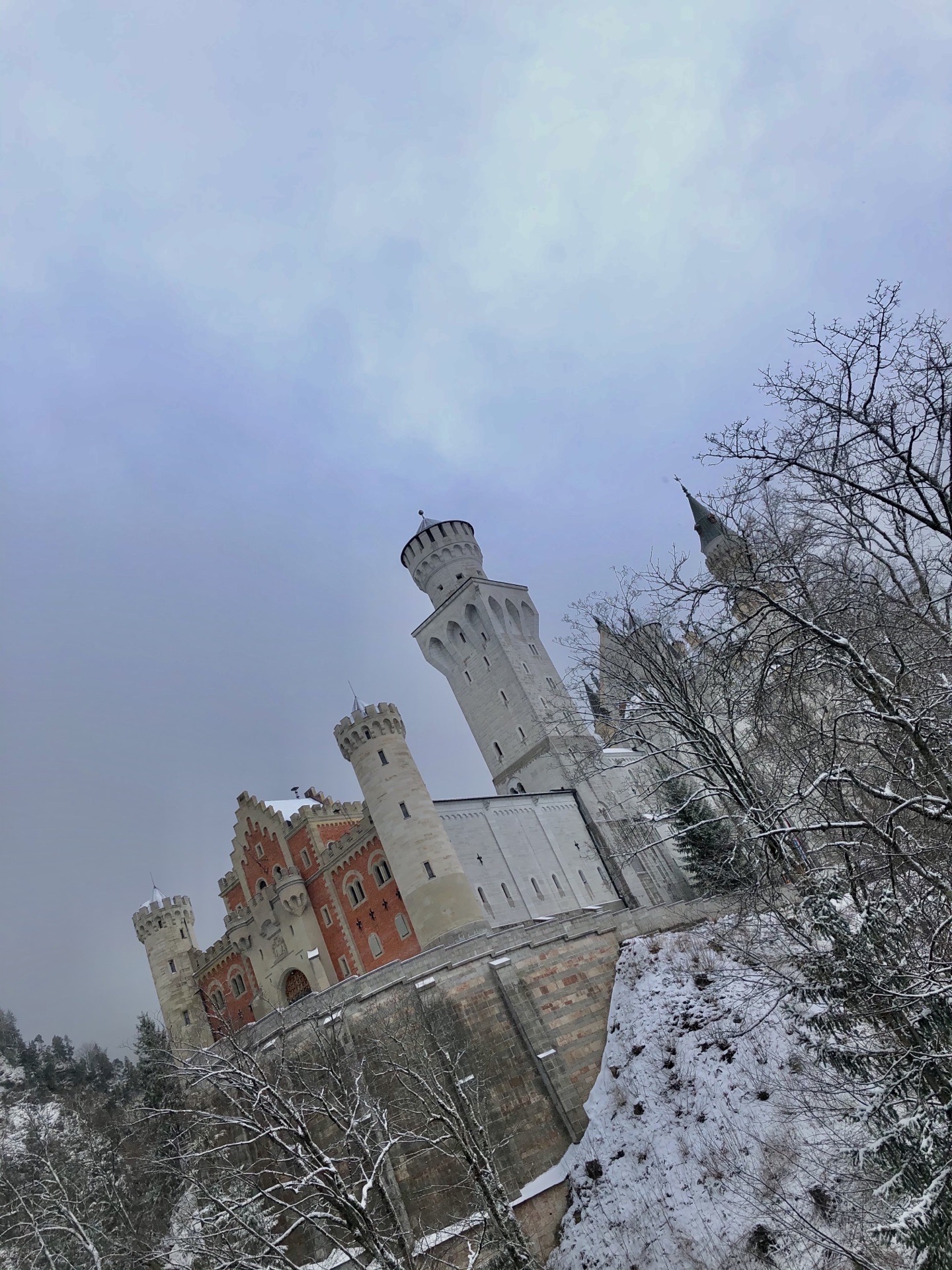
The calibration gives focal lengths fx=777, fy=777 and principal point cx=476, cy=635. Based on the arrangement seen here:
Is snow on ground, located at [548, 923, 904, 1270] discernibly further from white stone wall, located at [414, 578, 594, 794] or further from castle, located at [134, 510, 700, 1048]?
white stone wall, located at [414, 578, 594, 794]

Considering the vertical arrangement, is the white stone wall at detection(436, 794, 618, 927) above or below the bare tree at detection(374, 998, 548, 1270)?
above

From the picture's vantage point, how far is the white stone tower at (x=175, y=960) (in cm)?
4041

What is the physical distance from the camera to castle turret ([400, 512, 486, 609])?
52406 mm

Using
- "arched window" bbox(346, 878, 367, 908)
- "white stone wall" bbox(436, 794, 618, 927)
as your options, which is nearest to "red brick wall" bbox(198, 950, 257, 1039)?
"arched window" bbox(346, 878, 367, 908)

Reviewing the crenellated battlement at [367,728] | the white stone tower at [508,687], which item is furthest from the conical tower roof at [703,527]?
the crenellated battlement at [367,728]

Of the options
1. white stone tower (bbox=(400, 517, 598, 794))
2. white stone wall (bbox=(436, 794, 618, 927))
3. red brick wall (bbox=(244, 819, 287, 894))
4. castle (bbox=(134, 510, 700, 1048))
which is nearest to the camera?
castle (bbox=(134, 510, 700, 1048))

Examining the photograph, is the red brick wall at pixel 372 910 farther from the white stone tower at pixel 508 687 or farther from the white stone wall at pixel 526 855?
the white stone tower at pixel 508 687

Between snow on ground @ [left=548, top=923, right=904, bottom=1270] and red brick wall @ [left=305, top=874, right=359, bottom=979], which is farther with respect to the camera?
red brick wall @ [left=305, top=874, right=359, bottom=979]

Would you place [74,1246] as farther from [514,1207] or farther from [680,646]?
[680,646]

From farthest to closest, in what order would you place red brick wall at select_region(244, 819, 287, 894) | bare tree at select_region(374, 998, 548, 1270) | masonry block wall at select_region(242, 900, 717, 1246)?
1. red brick wall at select_region(244, 819, 287, 894)
2. masonry block wall at select_region(242, 900, 717, 1246)
3. bare tree at select_region(374, 998, 548, 1270)

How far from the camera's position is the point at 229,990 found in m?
39.3

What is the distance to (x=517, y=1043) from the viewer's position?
20.4 meters

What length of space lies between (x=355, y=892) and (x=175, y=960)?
15.8 meters

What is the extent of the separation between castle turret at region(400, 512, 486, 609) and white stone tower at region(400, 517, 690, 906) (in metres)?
0.06
